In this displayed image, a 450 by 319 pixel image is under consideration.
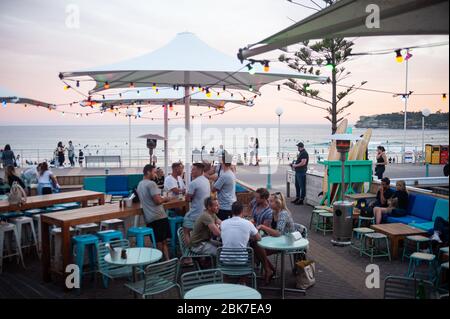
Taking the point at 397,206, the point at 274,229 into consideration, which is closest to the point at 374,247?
the point at 397,206

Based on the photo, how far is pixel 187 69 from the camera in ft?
22.2

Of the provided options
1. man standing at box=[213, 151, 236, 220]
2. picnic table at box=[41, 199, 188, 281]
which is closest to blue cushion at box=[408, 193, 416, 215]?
man standing at box=[213, 151, 236, 220]

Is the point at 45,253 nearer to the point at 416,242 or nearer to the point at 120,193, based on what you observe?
the point at 120,193

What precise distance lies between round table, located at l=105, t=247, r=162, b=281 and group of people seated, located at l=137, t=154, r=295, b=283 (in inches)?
32.2

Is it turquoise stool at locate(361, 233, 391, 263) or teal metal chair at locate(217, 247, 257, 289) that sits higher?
teal metal chair at locate(217, 247, 257, 289)

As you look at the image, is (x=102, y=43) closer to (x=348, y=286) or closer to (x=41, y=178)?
(x=41, y=178)

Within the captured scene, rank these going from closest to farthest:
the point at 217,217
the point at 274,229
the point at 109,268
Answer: the point at 109,268 < the point at 274,229 < the point at 217,217

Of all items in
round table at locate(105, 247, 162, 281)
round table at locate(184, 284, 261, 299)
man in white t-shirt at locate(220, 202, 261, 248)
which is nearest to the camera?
round table at locate(184, 284, 261, 299)

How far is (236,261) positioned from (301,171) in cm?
661

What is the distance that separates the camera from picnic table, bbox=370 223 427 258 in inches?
254

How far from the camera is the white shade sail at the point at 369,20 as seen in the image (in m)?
3.01

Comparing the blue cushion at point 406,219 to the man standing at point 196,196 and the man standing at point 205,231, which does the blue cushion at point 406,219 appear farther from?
the man standing at point 205,231

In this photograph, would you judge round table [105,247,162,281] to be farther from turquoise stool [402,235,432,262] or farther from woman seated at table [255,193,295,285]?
turquoise stool [402,235,432,262]

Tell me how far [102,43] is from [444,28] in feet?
43.9
